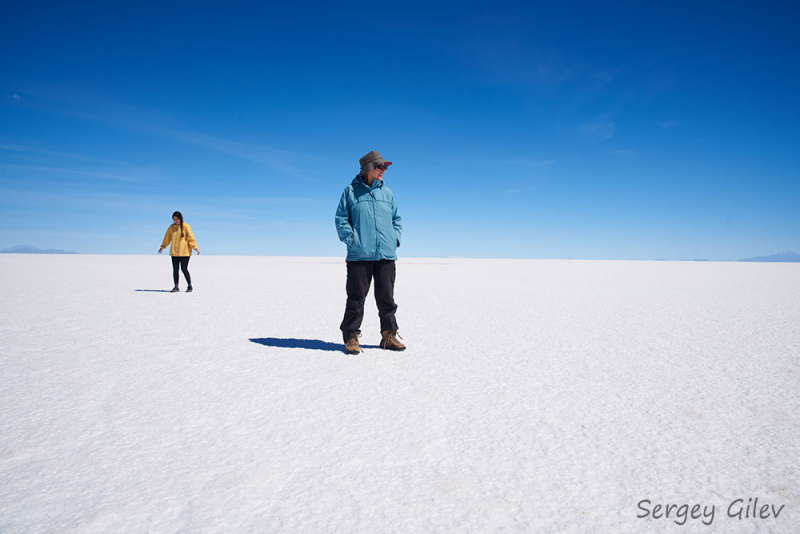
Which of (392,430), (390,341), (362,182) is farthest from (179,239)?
(392,430)

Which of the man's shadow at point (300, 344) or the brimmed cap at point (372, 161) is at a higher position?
the brimmed cap at point (372, 161)

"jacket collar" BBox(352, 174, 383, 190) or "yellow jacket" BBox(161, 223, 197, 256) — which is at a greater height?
"jacket collar" BBox(352, 174, 383, 190)

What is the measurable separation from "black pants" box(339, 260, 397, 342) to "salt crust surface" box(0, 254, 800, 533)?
1.12 feet

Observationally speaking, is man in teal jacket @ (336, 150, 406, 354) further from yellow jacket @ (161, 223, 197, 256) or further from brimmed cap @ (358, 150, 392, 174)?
yellow jacket @ (161, 223, 197, 256)

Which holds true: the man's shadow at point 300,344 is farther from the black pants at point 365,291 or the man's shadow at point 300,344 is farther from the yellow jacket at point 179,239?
the yellow jacket at point 179,239

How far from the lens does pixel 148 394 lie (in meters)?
3.29

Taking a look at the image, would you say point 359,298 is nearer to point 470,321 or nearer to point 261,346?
point 261,346

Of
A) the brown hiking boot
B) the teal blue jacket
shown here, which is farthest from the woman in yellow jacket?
the brown hiking boot

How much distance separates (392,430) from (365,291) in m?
2.23

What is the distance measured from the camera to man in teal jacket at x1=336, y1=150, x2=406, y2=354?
15.0ft

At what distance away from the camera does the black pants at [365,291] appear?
15.2 ft

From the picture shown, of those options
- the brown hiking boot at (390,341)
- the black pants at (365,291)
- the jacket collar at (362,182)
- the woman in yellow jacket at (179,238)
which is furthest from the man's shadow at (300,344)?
the woman in yellow jacket at (179,238)

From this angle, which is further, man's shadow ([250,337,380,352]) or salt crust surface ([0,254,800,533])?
man's shadow ([250,337,380,352])

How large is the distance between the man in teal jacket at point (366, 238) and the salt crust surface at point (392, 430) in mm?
437
